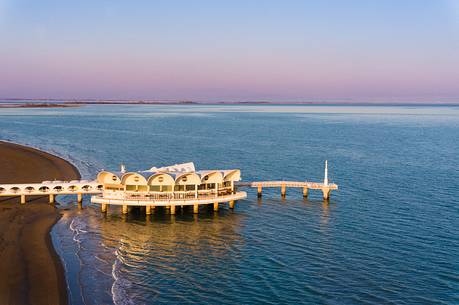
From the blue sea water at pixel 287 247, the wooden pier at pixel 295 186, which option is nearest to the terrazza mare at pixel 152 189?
the blue sea water at pixel 287 247

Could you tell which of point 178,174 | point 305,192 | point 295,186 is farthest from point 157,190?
point 305,192

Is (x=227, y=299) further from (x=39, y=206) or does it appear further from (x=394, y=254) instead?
(x=39, y=206)

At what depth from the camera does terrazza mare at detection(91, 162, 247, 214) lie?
46.9 m

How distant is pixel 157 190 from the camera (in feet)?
156

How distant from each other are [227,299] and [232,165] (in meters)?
50.3

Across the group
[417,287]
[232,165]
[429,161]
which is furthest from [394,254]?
[429,161]

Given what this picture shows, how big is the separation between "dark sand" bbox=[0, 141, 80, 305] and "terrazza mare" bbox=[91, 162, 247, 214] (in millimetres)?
Result: 5978

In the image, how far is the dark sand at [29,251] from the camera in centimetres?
2856

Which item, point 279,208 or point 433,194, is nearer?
point 279,208

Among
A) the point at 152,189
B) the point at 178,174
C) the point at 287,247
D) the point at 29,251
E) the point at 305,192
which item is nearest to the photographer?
the point at 29,251

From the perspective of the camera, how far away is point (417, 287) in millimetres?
30422

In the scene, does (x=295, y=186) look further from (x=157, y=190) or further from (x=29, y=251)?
(x=29, y=251)

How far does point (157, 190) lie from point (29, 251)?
46.9ft

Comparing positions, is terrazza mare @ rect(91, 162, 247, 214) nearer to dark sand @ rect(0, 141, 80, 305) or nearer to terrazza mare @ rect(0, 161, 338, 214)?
terrazza mare @ rect(0, 161, 338, 214)
